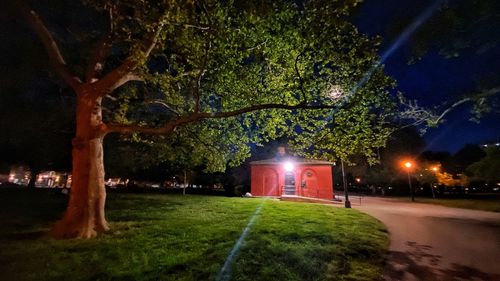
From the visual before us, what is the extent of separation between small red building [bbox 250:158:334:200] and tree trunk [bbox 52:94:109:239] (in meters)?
25.5

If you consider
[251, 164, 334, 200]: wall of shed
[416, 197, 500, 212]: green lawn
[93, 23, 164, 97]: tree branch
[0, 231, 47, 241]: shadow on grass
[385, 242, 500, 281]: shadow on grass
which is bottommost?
[385, 242, 500, 281]: shadow on grass

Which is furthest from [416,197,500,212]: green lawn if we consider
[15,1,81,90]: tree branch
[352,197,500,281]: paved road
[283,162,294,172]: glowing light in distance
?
[15,1,81,90]: tree branch

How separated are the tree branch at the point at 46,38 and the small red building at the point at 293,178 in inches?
1037

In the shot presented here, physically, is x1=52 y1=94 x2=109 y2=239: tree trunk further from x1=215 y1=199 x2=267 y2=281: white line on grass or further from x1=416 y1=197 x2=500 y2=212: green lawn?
x1=416 y1=197 x2=500 y2=212: green lawn

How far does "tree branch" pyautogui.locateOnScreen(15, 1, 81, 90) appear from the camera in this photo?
342 inches

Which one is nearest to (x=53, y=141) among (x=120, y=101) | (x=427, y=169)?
(x=120, y=101)

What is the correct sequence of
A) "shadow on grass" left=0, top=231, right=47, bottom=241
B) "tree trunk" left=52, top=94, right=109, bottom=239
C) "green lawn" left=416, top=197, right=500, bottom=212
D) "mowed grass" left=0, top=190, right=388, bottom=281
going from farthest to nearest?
1. "green lawn" left=416, top=197, right=500, bottom=212
2. "tree trunk" left=52, top=94, right=109, bottom=239
3. "shadow on grass" left=0, top=231, right=47, bottom=241
4. "mowed grass" left=0, top=190, right=388, bottom=281

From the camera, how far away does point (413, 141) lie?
179ft

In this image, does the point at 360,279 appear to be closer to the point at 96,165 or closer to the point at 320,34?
the point at 320,34

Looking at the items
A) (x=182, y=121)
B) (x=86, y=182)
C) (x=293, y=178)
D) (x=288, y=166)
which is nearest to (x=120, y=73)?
(x=182, y=121)

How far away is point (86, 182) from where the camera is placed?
9078 mm

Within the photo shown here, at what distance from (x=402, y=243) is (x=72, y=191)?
39.0ft

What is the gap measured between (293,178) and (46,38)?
95.1 feet

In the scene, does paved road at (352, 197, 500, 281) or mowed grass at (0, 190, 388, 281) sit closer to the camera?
→ mowed grass at (0, 190, 388, 281)
